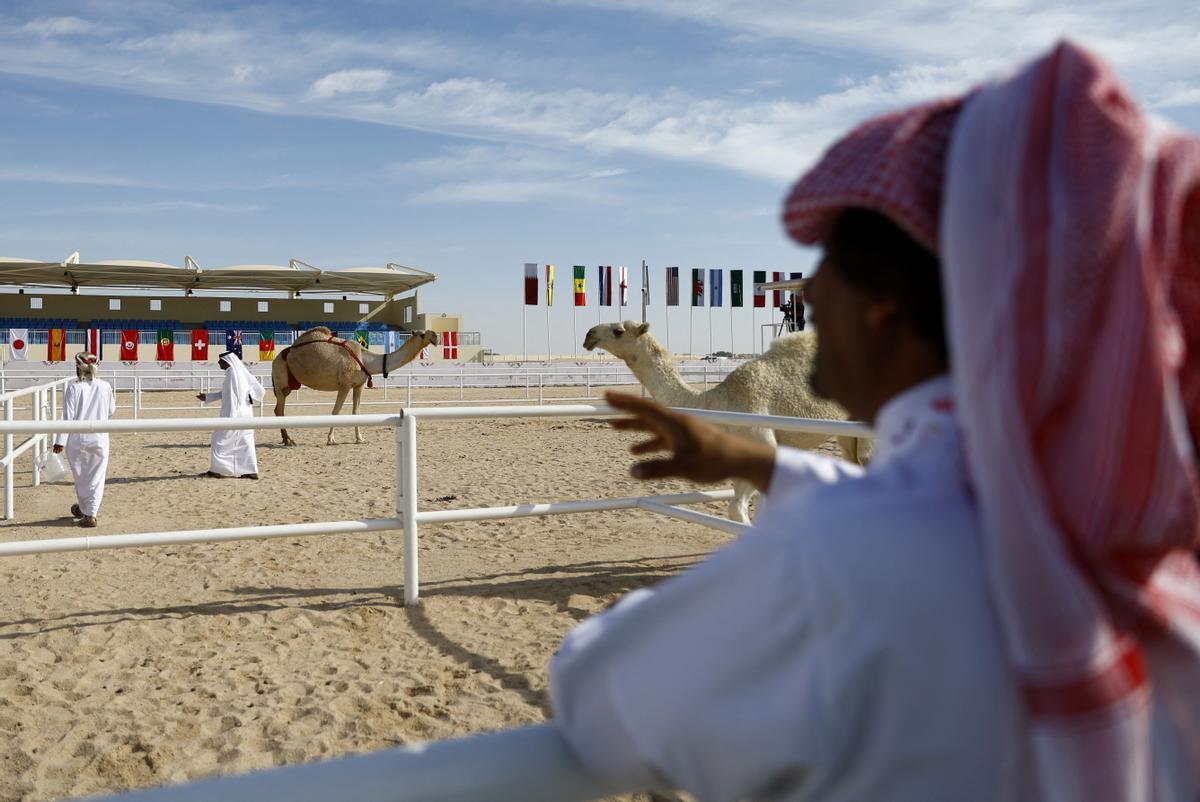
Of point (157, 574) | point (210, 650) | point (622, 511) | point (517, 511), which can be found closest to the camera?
point (210, 650)

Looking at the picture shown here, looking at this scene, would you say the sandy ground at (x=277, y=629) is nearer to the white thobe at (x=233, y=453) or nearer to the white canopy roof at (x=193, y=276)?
the white thobe at (x=233, y=453)

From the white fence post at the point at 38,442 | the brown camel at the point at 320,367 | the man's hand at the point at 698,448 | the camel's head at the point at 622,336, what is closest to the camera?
the man's hand at the point at 698,448

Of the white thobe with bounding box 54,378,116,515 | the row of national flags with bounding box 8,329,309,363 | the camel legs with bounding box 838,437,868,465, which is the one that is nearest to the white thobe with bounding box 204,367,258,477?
the white thobe with bounding box 54,378,116,515

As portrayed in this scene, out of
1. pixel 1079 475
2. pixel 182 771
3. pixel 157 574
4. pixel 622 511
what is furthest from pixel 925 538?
pixel 622 511

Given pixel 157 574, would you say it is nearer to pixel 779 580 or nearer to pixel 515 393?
pixel 779 580

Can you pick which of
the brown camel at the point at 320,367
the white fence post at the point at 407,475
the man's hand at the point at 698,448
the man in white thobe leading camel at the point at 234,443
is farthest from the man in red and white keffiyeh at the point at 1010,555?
Answer: the brown camel at the point at 320,367

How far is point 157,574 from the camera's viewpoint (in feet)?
Result: 17.8

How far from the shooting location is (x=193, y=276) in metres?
41.6

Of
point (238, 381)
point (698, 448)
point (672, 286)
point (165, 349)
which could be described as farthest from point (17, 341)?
point (698, 448)

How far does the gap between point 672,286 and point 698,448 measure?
3934 cm

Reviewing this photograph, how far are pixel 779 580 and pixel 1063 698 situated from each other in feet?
0.61

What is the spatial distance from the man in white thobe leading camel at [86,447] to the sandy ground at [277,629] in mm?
229

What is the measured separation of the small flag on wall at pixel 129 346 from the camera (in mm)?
29953

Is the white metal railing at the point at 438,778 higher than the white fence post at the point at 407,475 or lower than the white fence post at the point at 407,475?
higher
